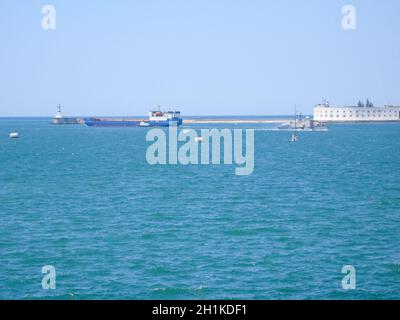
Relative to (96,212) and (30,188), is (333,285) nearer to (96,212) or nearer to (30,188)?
(96,212)

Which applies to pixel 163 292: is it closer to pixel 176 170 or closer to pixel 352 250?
pixel 352 250

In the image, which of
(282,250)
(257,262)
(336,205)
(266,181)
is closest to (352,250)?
(282,250)

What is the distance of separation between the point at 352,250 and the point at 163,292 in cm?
1140

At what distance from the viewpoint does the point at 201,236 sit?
32406 mm

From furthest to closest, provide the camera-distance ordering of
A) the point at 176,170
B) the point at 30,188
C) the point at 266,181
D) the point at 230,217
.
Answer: the point at 176,170 → the point at 266,181 → the point at 30,188 → the point at 230,217

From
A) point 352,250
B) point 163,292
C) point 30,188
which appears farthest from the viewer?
point 30,188

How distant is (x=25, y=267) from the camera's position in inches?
1029

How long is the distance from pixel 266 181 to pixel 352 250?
3081cm

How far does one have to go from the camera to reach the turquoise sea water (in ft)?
76.5

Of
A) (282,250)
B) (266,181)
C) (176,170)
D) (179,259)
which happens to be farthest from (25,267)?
(176,170)

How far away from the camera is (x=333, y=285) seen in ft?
76.5

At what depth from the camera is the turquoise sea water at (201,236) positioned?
76.5ft

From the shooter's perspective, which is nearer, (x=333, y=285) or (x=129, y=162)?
(x=333, y=285)

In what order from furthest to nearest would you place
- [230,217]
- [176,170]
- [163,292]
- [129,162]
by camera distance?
[129,162] → [176,170] → [230,217] → [163,292]
